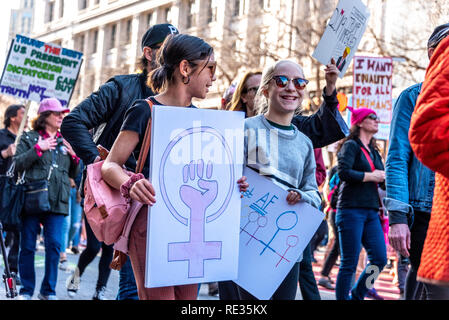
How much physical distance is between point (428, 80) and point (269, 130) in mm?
1751

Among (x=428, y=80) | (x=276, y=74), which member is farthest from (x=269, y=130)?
(x=428, y=80)

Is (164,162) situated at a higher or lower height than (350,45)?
lower

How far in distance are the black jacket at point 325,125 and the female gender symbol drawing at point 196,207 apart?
4.71 feet

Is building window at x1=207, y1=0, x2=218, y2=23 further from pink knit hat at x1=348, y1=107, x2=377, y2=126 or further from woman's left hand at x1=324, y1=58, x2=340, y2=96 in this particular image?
woman's left hand at x1=324, y1=58, x2=340, y2=96

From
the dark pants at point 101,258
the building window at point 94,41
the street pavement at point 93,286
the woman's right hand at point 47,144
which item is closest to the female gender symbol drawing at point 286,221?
the dark pants at point 101,258

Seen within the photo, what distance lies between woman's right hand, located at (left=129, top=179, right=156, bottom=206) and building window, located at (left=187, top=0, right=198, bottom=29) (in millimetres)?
44536

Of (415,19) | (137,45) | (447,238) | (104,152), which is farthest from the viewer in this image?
(137,45)

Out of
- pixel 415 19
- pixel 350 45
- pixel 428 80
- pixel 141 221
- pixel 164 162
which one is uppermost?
pixel 415 19

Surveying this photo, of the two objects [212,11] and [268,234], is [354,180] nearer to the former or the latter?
[268,234]

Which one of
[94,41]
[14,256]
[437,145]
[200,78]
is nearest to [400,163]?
[200,78]

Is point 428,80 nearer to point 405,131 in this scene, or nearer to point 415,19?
point 405,131

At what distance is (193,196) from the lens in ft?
11.4

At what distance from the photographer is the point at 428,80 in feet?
9.09

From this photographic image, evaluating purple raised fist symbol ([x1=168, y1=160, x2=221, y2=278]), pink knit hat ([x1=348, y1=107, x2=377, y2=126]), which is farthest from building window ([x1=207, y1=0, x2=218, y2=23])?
purple raised fist symbol ([x1=168, y1=160, x2=221, y2=278])
